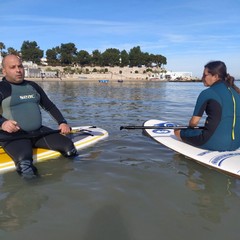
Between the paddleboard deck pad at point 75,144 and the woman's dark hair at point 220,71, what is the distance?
3.20m

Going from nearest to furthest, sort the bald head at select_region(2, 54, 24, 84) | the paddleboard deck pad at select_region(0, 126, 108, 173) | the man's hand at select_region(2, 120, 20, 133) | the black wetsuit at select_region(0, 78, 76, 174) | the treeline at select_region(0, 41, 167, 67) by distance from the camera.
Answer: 1. the man's hand at select_region(2, 120, 20, 133)
2. the black wetsuit at select_region(0, 78, 76, 174)
3. the paddleboard deck pad at select_region(0, 126, 108, 173)
4. the bald head at select_region(2, 54, 24, 84)
5. the treeline at select_region(0, 41, 167, 67)

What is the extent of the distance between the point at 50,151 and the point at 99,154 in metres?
1.09

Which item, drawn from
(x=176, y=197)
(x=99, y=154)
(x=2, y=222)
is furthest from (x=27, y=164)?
(x=176, y=197)

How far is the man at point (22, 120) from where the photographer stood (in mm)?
5020

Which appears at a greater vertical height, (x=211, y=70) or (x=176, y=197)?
(x=211, y=70)

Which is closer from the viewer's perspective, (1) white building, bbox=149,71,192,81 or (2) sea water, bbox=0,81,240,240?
(2) sea water, bbox=0,81,240,240

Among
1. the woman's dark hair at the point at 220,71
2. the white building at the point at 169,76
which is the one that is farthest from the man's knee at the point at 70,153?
the white building at the point at 169,76

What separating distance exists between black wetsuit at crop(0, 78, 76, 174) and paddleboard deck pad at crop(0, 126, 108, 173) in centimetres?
14

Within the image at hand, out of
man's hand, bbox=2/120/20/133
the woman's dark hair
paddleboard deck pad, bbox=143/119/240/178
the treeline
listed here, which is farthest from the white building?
man's hand, bbox=2/120/20/133

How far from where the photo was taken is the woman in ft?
17.7

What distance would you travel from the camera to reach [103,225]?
358 cm

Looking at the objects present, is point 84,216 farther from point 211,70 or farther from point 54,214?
point 211,70

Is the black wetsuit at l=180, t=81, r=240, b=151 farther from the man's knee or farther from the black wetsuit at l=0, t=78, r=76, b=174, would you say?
the black wetsuit at l=0, t=78, r=76, b=174

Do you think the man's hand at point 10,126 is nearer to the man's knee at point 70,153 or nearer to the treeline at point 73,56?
the man's knee at point 70,153
